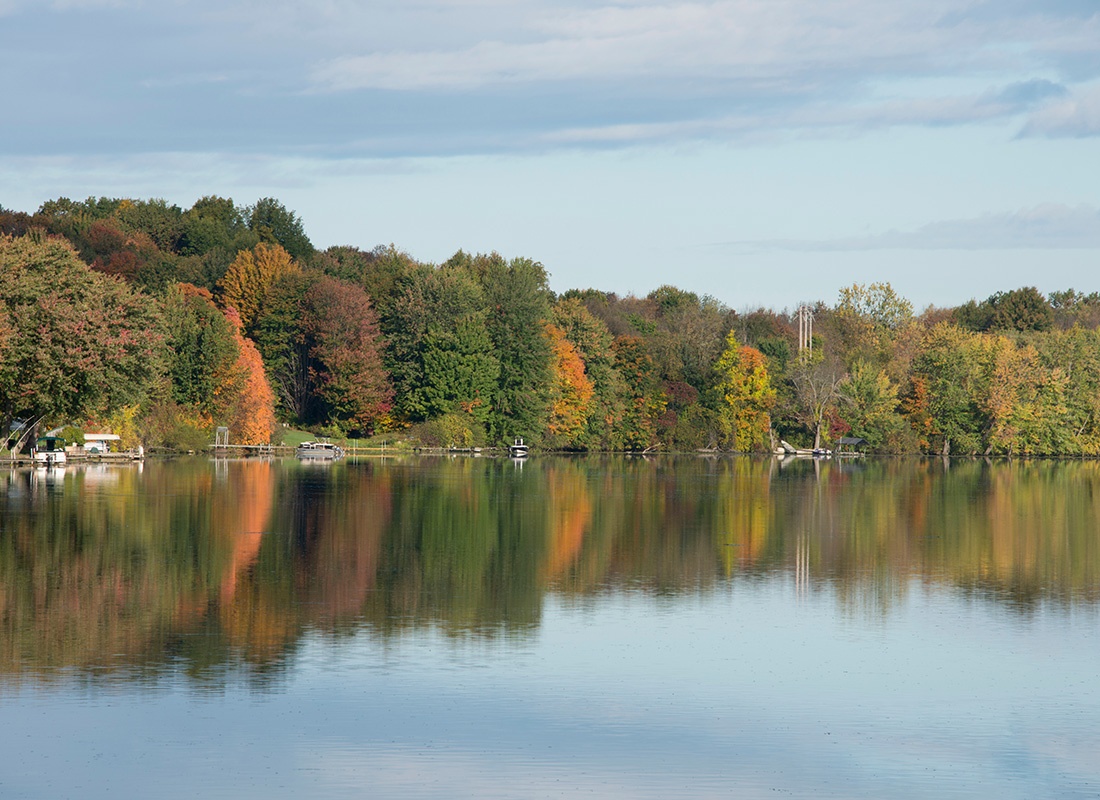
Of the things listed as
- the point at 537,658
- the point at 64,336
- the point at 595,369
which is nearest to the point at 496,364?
the point at 595,369

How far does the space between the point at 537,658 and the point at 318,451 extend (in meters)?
72.6

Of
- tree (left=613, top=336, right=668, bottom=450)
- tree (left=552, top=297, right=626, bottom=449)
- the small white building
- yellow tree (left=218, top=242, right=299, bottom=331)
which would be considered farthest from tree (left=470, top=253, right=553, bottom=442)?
the small white building

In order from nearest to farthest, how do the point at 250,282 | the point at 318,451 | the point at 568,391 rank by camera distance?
the point at 318,451 < the point at 568,391 < the point at 250,282

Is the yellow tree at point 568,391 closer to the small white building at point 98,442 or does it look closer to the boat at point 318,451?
the boat at point 318,451

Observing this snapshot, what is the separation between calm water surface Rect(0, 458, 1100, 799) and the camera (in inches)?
480

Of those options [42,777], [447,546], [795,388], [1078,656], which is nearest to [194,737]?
[42,777]

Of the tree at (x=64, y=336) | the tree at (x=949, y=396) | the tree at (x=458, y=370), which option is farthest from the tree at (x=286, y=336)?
the tree at (x=949, y=396)

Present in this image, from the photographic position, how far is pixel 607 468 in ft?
252

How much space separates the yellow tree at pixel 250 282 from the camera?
103625mm

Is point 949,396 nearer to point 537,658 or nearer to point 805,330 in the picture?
point 805,330

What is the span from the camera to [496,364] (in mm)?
98188

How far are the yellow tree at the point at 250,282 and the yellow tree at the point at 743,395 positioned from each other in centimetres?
3555

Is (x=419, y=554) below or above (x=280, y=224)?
below

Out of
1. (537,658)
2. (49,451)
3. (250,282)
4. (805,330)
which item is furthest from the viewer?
(805,330)
